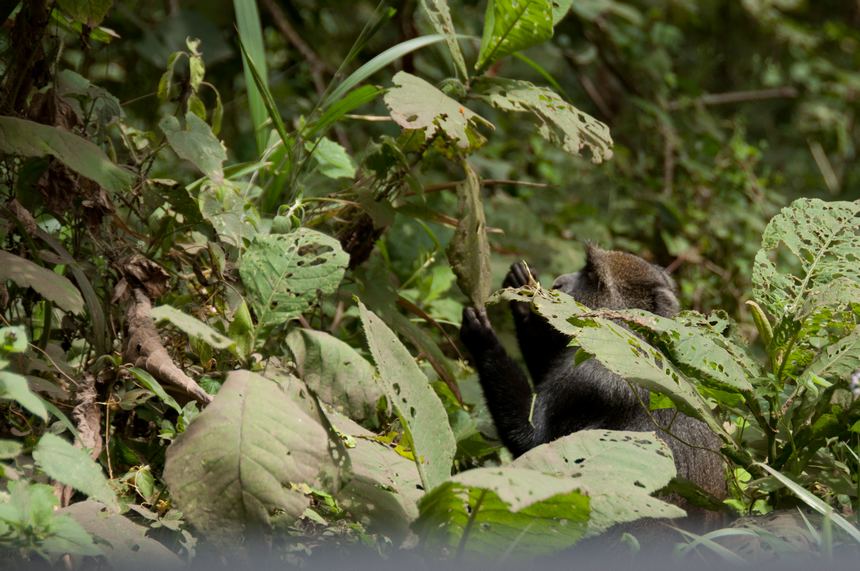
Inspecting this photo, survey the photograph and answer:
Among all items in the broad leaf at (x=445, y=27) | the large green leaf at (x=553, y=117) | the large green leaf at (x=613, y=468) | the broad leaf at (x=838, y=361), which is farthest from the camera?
the broad leaf at (x=445, y=27)

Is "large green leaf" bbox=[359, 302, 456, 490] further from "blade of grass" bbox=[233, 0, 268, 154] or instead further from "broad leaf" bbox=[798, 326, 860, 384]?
"blade of grass" bbox=[233, 0, 268, 154]

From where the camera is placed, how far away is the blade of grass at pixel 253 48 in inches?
153

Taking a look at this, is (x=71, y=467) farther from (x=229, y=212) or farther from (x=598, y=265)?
(x=598, y=265)

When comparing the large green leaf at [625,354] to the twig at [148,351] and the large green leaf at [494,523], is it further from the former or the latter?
the twig at [148,351]

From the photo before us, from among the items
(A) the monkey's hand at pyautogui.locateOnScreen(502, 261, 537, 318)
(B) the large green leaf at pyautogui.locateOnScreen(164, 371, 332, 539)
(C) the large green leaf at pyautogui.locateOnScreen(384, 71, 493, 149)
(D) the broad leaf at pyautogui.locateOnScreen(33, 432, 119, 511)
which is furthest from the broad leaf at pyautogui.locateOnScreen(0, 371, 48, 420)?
(A) the monkey's hand at pyautogui.locateOnScreen(502, 261, 537, 318)

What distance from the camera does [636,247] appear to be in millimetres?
6934

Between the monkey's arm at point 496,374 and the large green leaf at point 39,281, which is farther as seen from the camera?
the monkey's arm at point 496,374

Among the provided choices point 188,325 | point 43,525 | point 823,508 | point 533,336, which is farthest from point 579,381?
point 43,525

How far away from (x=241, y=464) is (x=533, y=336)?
107 inches

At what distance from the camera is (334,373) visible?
8.26ft

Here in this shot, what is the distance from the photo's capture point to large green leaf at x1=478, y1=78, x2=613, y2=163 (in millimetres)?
3449

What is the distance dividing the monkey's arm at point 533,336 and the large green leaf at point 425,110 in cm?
139

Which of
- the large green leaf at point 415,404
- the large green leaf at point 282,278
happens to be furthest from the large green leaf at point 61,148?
the large green leaf at point 415,404

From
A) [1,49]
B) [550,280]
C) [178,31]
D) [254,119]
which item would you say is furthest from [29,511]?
[178,31]
